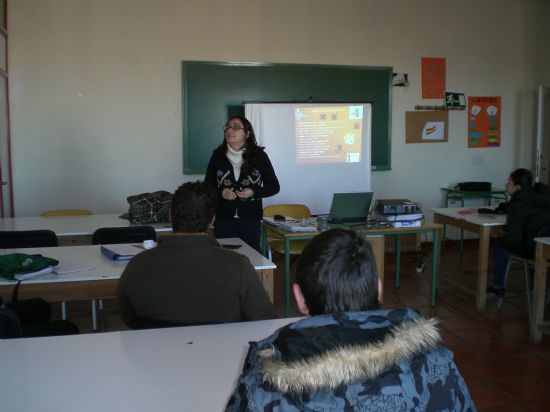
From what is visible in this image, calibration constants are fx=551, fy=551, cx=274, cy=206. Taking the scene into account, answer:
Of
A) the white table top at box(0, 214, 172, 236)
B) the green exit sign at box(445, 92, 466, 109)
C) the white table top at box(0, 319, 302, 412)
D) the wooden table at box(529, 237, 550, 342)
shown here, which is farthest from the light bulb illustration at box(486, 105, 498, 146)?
the white table top at box(0, 319, 302, 412)

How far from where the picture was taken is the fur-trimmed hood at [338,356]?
3.00ft

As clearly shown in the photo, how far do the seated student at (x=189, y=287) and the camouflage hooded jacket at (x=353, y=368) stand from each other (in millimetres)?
949

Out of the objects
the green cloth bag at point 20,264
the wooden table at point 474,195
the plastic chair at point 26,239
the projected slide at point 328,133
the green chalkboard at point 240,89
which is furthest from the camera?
the wooden table at point 474,195

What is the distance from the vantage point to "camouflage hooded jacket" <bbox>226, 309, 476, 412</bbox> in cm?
92

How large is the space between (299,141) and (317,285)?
16.6 feet

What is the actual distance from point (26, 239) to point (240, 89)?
319cm

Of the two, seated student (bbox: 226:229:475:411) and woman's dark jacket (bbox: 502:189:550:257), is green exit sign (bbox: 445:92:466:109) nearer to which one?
woman's dark jacket (bbox: 502:189:550:257)

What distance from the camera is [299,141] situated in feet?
20.1

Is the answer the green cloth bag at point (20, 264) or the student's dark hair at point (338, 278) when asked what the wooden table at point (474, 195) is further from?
the student's dark hair at point (338, 278)

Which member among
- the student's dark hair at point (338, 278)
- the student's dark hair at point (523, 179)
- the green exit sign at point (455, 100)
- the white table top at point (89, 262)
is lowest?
the white table top at point (89, 262)

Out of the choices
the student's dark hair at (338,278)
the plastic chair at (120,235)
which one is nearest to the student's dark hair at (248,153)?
the plastic chair at (120,235)

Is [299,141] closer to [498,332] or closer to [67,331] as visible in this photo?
[498,332]

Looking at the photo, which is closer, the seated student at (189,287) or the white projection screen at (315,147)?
the seated student at (189,287)

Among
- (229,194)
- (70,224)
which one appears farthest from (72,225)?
(229,194)
